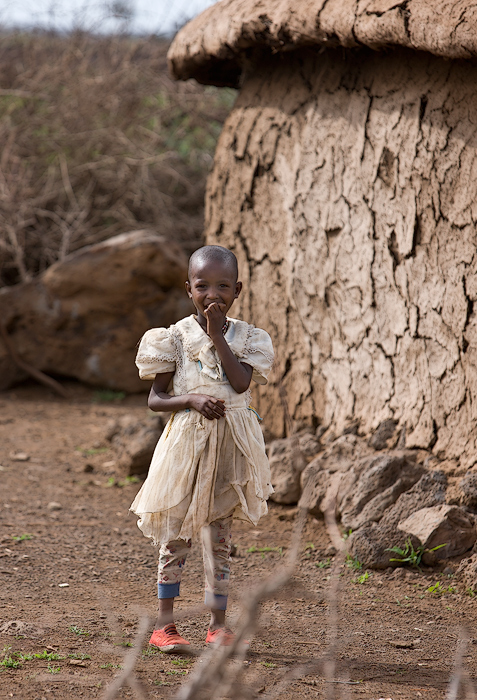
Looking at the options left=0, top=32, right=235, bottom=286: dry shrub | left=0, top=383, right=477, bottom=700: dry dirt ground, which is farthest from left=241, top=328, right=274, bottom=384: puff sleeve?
left=0, top=32, right=235, bottom=286: dry shrub

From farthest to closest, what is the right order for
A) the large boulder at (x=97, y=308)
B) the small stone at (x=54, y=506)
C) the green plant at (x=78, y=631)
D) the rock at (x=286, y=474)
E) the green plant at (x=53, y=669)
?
the large boulder at (x=97, y=308)
the small stone at (x=54, y=506)
the rock at (x=286, y=474)
the green plant at (x=78, y=631)
the green plant at (x=53, y=669)

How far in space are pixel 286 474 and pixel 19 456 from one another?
2.00 meters

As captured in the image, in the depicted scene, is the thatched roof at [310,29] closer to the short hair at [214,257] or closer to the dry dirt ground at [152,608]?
the short hair at [214,257]

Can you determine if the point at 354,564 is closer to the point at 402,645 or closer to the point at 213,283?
the point at 402,645

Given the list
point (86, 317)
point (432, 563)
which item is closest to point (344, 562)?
point (432, 563)

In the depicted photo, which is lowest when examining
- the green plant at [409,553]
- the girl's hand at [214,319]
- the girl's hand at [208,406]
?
the green plant at [409,553]

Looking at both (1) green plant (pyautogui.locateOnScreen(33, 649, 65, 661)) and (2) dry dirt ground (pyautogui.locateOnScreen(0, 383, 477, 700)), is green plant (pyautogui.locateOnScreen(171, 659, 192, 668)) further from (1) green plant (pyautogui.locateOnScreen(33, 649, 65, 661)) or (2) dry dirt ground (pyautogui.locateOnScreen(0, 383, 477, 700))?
(1) green plant (pyautogui.locateOnScreen(33, 649, 65, 661))

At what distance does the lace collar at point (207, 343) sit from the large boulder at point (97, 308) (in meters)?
3.81

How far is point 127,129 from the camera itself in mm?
8281

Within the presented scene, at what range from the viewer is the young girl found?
8.11 feet

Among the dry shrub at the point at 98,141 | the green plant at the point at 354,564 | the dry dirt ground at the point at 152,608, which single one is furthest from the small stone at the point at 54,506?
the dry shrub at the point at 98,141

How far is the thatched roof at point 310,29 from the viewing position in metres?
3.11

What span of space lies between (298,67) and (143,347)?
2.42 m

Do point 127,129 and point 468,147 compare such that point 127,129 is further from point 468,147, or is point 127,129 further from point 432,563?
point 432,563
